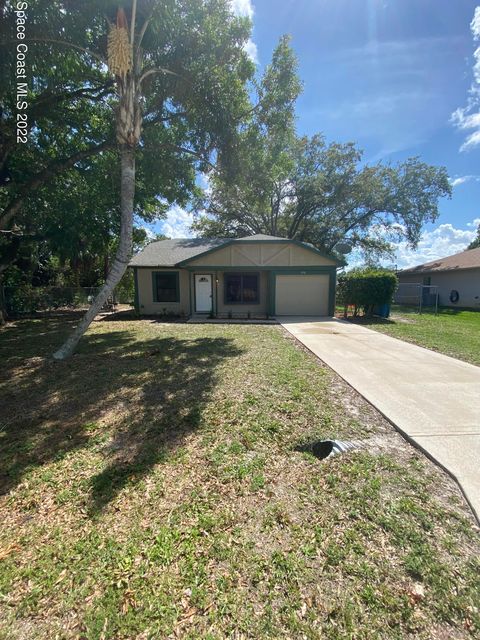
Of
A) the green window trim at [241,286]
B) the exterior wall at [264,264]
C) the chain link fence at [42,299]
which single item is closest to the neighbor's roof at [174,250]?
the exterior wall at [264,264]

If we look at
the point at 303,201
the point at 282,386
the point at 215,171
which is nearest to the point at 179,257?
the point at 215,171

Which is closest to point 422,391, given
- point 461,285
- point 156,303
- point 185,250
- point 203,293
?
point 203,293

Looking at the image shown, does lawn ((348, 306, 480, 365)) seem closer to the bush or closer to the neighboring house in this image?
the bush

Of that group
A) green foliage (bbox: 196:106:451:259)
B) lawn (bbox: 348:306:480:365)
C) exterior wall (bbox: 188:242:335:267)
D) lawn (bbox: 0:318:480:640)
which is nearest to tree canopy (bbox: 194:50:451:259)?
green foliage (bbox: 196:106:451:259)

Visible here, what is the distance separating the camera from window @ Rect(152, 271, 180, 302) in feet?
48.0

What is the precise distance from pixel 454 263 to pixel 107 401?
2525 centimetres

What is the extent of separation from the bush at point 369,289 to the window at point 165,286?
27.5ft

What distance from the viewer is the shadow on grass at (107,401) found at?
3174 mm

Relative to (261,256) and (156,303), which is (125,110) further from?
(156,303)

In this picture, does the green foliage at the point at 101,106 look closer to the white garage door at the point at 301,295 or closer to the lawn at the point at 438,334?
the white garage door at the point at 301,295

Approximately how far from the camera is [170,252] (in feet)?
52.4

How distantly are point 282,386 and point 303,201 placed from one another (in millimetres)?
22508

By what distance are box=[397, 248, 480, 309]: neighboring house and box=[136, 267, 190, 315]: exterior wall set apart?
16.7m

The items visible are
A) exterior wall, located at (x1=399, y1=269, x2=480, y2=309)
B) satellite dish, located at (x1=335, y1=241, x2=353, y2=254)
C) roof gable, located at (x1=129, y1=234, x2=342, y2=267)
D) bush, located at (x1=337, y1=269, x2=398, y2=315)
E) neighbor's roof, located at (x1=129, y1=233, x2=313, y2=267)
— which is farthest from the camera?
satellite dish, located at (x1=335, y1=241, x2=353, y2=254)
